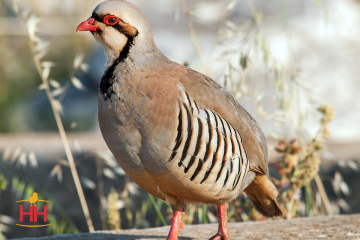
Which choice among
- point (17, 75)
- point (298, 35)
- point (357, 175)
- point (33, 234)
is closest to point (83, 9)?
point (17, 75)

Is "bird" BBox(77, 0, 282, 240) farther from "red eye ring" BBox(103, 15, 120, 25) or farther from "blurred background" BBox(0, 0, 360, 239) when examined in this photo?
"blurred background" BBox(0, 0, 360, 239)

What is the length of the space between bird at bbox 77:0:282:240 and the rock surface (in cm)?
50

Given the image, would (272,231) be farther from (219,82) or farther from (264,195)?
(219,82)

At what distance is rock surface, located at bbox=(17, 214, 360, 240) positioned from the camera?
7.88 ft

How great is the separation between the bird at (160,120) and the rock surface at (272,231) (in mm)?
502

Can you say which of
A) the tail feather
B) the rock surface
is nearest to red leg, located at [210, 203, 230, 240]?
the rock surface

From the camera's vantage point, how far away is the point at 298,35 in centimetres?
625

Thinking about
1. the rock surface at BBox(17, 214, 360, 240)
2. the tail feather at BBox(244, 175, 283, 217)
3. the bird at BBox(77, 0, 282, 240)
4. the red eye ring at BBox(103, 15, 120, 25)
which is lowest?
the rock surface at BBox(17, 214, 360, 240)

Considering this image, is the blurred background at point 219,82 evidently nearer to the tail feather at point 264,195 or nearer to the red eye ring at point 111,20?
the tail feather at point 264,195

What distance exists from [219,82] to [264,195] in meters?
2.22

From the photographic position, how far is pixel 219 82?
4527 millimetres

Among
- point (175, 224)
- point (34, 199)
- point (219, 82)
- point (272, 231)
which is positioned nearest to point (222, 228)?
point (175, 224)

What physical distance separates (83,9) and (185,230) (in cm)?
860

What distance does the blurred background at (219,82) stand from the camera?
2.91 meters
